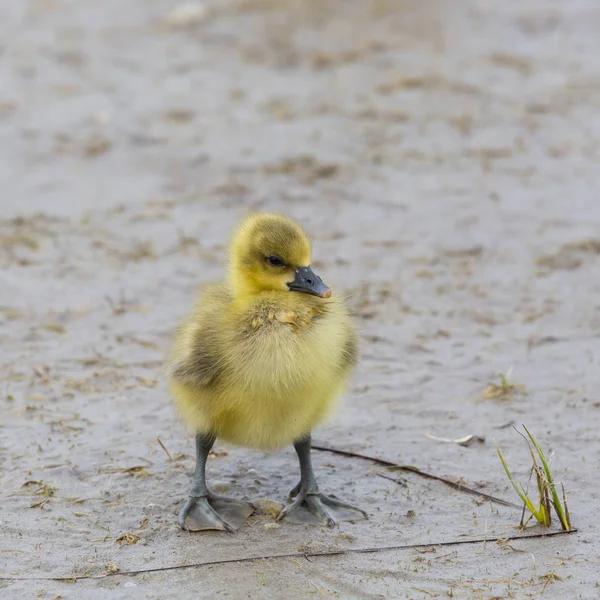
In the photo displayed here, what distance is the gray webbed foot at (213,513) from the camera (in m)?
4.64

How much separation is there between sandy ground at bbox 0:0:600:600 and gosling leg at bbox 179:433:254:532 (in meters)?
0.07

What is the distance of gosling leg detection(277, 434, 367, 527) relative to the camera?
473 centimetres

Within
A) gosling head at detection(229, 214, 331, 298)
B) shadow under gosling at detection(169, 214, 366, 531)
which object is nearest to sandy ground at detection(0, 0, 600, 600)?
shadow under gosling at detection(169, 214, 366, 531)

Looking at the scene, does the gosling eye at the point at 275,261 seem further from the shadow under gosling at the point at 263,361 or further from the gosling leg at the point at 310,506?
the gosling leg at the point at 310,506

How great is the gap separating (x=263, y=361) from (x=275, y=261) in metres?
0.45

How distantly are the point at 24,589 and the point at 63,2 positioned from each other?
34.7 ft

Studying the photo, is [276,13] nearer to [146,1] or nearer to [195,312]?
[146,1]

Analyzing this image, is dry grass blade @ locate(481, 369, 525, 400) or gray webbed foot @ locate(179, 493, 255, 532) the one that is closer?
gray webbed foot @ locate(179, 493, 255, 532)

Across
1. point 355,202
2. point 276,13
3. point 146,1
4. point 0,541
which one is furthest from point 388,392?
point 146,1

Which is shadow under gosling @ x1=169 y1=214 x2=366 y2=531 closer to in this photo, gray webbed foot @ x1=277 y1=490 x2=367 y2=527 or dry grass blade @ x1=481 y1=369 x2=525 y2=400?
gray webbed foot @ x1=277 y1=490 x2=367 y2=527

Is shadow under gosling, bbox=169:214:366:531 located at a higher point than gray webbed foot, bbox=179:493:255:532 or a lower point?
higher

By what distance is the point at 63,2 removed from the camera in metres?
13.5

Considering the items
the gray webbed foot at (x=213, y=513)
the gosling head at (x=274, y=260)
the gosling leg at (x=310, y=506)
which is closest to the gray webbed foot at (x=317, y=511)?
the gosling leg at (x=310, y=506)

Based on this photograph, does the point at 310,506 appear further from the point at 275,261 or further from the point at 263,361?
the point at 275,261
